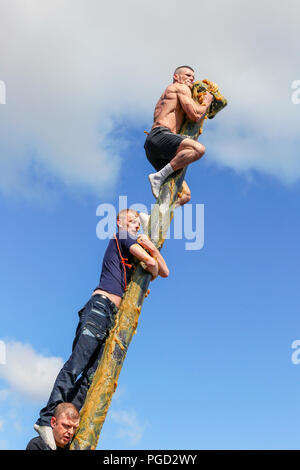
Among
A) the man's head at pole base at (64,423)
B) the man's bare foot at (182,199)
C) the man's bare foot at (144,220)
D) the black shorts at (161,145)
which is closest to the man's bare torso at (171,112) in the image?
the black shorts at (161,145)

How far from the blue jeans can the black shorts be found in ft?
7.92

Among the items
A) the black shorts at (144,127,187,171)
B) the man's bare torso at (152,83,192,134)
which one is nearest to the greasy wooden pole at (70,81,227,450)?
the man's bare torso at (152,83,192,134)

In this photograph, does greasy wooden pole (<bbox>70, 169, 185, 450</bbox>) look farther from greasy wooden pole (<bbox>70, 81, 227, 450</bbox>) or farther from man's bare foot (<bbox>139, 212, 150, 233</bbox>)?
man's bare foot (<bbox>139, 212, 150, 233</bbox>)

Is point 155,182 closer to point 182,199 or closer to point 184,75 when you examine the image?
point 182,199

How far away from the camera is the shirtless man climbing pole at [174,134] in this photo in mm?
8234

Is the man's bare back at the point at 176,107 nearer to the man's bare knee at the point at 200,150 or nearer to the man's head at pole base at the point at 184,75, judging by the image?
the man's head at pole base at the point at 184,75

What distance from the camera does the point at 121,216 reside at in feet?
26.3

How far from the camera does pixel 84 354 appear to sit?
7.13 metres

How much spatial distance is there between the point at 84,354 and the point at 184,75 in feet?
15.9

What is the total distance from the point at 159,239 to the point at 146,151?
64.9 inches

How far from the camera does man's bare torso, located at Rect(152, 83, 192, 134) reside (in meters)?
8.67
